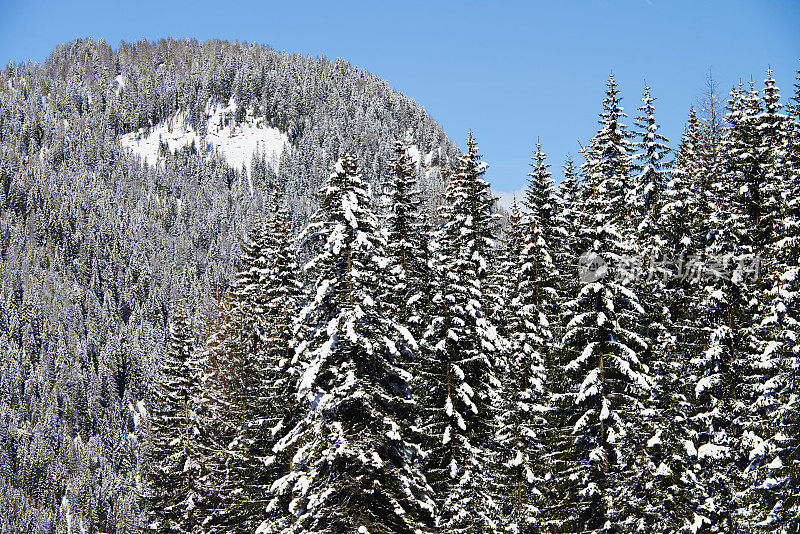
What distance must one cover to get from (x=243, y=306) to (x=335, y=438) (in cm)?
1502

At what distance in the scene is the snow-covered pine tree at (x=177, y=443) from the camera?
33.9 meters

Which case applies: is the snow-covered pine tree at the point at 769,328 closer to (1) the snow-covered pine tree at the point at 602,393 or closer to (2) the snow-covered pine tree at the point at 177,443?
(1) the snow-covered pine tree at the point at 602,393

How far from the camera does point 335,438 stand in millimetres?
18469

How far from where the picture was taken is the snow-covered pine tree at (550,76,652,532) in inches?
850

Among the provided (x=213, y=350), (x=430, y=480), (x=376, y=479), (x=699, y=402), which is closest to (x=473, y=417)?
(x=430, y=480)

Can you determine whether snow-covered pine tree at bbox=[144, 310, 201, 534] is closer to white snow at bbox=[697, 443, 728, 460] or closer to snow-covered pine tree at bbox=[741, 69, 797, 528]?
white snow at bbox=[697, 443, 728, 460]

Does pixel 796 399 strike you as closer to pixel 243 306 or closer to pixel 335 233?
pixel 335 233

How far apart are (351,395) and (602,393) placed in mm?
8742

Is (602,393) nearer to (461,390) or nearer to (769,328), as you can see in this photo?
(461,390)
